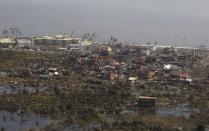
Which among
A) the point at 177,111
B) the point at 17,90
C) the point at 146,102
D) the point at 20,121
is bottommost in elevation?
the point at 177,111

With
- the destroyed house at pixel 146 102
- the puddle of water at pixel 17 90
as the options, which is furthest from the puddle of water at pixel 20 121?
the destroyed house at pixel 146 102

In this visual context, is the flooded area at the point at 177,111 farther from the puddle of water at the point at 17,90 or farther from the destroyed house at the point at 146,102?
the puddle of water at the point at 17,90

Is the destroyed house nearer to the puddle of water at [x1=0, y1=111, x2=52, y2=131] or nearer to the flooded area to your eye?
the flooded area

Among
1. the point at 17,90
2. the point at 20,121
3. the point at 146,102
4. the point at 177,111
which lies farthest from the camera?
the point at 17,90

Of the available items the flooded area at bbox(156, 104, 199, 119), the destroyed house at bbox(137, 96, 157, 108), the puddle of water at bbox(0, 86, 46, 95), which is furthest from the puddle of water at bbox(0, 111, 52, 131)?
the flooded area at bbox(156, 104, 199, 119)

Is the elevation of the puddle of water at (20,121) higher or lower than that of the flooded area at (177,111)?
higher

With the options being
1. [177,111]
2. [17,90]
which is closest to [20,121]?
[17,90]

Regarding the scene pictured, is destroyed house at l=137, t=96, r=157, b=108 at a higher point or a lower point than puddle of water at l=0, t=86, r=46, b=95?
lower

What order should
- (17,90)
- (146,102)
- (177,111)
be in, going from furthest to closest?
1. (17,90)
2. (146,102)
3. (177,111)

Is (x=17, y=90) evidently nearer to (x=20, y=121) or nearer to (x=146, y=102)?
(x=20, y=121)
